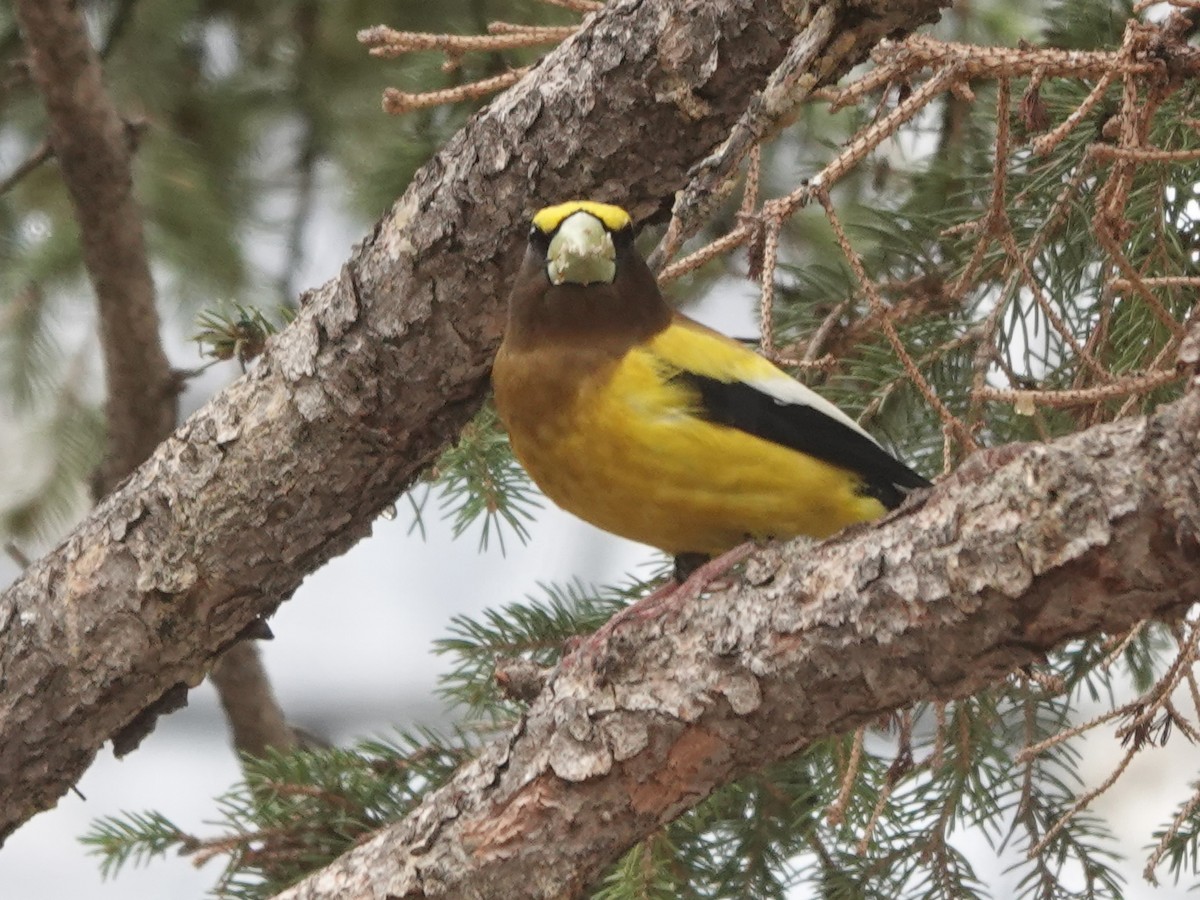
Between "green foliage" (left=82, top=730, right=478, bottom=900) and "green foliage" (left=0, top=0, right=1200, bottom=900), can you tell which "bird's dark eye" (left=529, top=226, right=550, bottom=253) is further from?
"green foliage" (left=82, top=730, right=478, bottom=900)

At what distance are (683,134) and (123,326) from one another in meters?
1.15

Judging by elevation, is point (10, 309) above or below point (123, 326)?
Answer: above

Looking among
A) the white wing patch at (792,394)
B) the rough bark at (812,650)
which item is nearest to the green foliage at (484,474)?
the white wing patch at (792,394)

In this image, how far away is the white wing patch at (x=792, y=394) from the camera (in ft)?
5.24

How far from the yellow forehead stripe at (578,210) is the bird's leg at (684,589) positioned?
1.15ft

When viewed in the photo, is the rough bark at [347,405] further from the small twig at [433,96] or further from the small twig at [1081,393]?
the small twig at [1081,393]

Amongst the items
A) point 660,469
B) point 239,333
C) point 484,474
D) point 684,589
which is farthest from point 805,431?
point 239,333

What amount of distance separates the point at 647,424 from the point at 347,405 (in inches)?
14.0

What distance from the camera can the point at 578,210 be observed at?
1503mm

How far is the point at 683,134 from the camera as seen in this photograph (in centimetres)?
157

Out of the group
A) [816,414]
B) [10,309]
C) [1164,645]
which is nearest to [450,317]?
[816,414]

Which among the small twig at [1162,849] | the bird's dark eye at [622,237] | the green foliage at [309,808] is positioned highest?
the bird's dark eye at [622,237]

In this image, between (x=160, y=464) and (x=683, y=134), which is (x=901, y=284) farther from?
(x=160, y=464)

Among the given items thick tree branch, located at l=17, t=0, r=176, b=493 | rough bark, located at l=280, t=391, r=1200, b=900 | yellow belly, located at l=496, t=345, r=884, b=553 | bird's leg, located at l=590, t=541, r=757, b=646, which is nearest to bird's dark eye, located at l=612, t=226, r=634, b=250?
yellow belly, located at l=496, t=345, r=884, b=553
